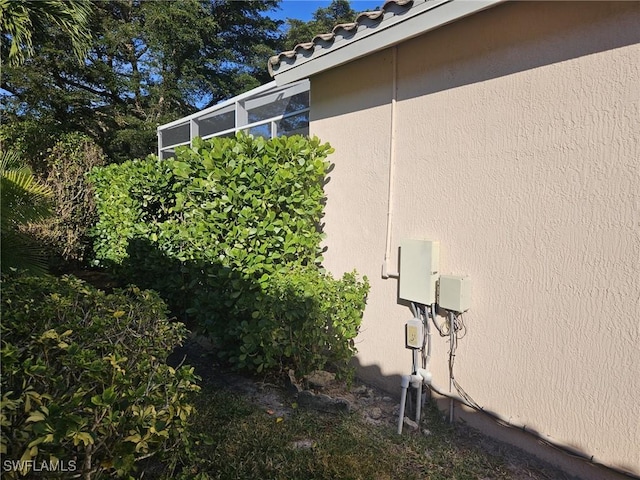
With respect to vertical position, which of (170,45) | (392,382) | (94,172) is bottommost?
(392,382)

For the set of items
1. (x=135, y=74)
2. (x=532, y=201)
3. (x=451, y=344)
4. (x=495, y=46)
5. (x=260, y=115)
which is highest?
(x=135, y=74)

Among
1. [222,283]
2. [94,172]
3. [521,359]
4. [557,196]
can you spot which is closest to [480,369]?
[521,359]

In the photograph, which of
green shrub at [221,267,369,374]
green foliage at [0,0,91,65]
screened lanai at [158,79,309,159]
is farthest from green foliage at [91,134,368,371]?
green foliage at [0,0,91,65]

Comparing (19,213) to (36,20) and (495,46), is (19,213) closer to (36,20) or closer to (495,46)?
(36,20)

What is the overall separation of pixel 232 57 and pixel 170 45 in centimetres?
326

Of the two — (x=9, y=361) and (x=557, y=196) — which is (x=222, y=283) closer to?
(x=9, y=361)

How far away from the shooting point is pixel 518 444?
11.0 ft

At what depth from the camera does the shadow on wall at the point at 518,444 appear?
9.46 feet

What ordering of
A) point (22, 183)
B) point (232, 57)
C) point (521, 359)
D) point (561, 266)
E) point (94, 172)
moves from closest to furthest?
1. point (561, 266)
2. point (521, 359)
3. point (22, 183)
4. point (94, 172)
5. point (232, 57)

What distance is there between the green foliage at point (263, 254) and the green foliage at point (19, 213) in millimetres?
1692

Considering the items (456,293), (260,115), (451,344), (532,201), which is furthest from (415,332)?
(260,115)

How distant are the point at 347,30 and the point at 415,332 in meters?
3.13

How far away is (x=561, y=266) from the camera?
3.04m

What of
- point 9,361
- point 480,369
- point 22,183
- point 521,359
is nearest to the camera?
point 9,361
